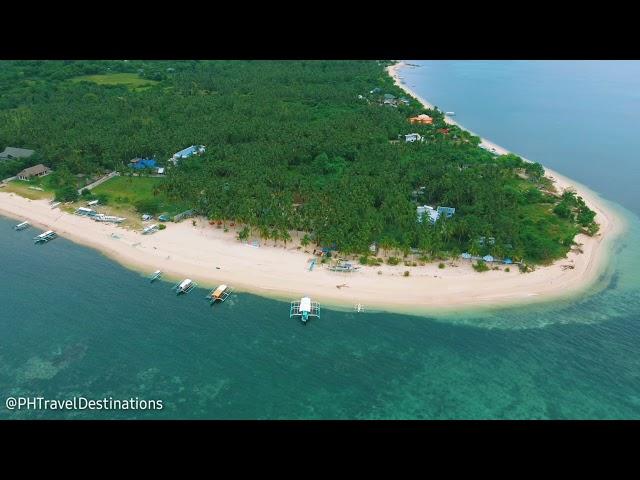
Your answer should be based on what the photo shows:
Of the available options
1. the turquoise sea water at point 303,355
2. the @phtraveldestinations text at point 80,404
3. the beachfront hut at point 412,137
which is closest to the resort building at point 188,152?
the turquoise sea water at point 303,355

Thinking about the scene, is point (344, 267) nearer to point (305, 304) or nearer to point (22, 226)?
point (305, 304)

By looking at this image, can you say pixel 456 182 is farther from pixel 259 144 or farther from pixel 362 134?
pixel 259 144

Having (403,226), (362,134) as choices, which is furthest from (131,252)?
(362,134)

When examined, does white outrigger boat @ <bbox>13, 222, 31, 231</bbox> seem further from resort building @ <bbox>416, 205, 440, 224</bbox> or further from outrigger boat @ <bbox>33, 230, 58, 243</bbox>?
resort building @ <bbox>416, 205, 440, 224</bbox>

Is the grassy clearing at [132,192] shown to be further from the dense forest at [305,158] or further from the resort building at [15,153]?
the resort building at [15,153]

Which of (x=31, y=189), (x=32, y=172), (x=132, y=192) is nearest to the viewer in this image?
(x=132, y=192)

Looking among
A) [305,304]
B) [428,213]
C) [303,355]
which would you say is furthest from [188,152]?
[303,355]
